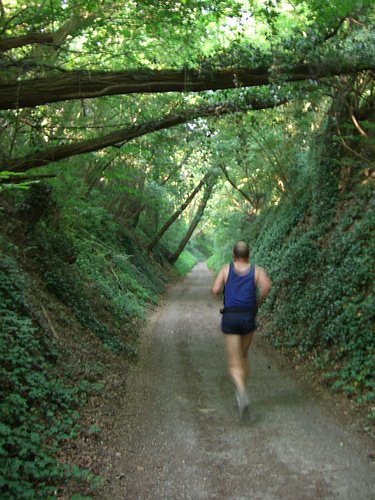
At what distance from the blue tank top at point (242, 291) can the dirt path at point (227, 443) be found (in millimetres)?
1483

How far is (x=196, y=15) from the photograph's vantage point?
821 cm

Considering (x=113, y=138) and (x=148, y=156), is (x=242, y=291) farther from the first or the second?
(x=148, y=156)

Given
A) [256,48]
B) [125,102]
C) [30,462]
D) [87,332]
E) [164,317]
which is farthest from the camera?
[164,317]

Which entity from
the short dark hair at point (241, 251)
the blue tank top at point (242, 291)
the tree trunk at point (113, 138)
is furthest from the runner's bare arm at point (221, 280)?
the tree trunk at point (113, 138)

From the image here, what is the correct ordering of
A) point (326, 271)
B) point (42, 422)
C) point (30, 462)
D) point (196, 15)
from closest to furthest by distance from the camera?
point (30, 462), point (42, 422), point (196, 15), point (326, 271)

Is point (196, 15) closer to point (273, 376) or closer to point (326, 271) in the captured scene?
point (326, 271)

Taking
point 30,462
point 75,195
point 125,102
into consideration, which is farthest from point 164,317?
point 30,462

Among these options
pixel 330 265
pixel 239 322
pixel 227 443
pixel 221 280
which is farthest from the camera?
pixel 330 265

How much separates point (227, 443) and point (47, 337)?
3.31m

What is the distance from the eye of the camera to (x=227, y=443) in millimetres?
5324

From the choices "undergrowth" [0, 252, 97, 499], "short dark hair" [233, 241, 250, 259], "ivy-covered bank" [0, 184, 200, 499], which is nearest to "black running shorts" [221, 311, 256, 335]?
"short dark hair" [233, 241, 250, 259]

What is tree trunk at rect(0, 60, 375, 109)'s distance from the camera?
672cm

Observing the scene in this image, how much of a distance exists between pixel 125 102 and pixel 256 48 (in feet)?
21.2

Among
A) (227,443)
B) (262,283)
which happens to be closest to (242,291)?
(262,283)
